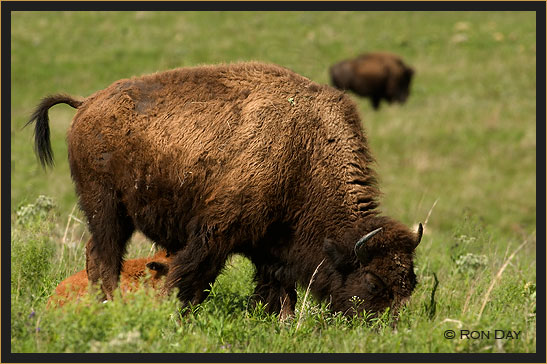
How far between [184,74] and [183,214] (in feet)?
3.97

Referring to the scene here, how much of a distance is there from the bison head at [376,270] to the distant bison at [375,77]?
20.1m

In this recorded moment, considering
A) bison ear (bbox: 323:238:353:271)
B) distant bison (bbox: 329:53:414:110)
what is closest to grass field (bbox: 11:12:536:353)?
bison ear (bbox: 323:238:353:271)

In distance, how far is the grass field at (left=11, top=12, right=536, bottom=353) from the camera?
4.94 metres

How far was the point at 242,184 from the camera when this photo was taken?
557cm

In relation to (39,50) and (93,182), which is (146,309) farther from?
(39,50)

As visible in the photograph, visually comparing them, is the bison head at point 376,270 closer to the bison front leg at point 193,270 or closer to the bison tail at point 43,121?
the bison front leg at point 193,270

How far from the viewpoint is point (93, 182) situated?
6004 millimetres

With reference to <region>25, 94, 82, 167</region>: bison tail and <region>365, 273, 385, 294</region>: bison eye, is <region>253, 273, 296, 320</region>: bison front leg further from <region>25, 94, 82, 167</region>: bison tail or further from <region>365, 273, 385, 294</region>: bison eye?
<region>25, 94, 82, 167</region>: bison tail

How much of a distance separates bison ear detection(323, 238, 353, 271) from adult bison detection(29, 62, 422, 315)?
0.02m

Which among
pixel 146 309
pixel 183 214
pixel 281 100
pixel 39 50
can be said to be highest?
pixel 39 50

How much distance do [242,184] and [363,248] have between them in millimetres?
1060

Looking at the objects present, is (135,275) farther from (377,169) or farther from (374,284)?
(377,169)

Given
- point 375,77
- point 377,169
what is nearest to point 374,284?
point 377,169

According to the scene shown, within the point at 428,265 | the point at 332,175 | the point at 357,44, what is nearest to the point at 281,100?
the point at 332,175
